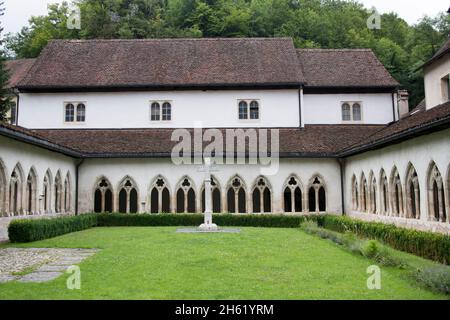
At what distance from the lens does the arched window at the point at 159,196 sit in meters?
24.5

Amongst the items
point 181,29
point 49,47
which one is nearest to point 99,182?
point 49,47

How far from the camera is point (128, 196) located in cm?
2467

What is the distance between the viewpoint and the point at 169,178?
24.3 meters

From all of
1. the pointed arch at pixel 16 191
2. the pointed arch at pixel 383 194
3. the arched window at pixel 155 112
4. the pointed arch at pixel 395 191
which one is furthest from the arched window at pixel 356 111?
the pointed arch at pixel 16 191

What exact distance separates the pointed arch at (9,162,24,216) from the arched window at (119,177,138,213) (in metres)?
6.75

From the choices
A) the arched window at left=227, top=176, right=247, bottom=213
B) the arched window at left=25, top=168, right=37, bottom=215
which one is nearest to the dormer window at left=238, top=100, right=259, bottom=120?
the arched window at left=227, top=176, right=247, bottom=213

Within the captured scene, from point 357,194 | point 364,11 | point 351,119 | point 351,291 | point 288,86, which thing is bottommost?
point 351,291

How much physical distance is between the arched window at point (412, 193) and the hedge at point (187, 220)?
6.43 m

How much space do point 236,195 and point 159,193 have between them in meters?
4.10

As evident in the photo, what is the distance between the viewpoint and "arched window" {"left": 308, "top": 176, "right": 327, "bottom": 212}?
2460 centimetres

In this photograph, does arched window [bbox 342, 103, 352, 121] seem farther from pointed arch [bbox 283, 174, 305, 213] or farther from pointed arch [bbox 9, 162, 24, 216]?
pointed arch [bbox 9, 162, 24, 216]

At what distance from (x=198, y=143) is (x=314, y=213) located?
716 cm

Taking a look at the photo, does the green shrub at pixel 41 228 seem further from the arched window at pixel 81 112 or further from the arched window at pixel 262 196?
the arched window at pixel 262 196

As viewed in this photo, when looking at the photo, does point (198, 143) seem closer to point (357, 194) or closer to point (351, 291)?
point (357, 194)
